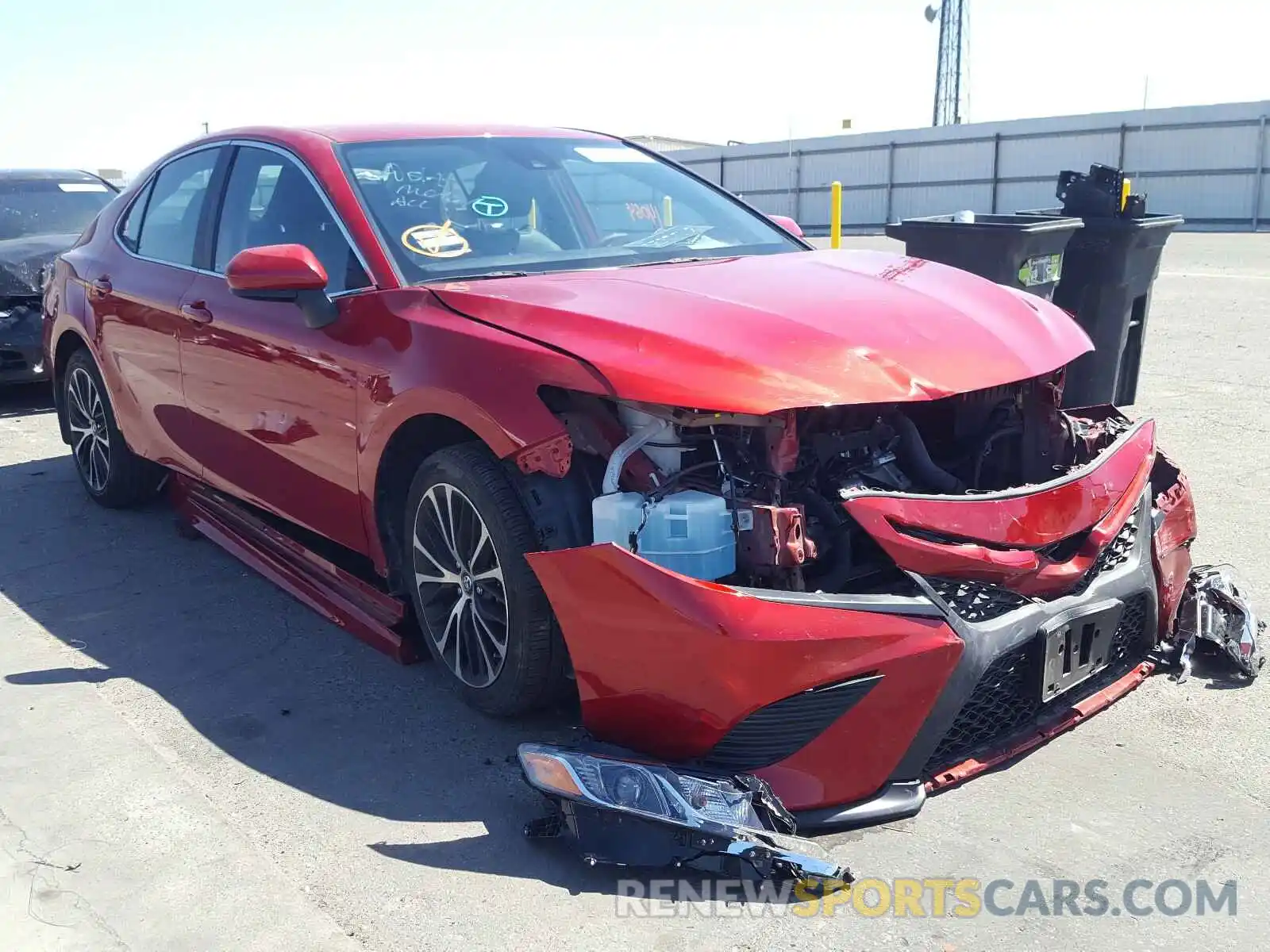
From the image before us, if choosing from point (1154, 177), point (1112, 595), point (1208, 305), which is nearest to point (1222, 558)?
point (1112, 595)

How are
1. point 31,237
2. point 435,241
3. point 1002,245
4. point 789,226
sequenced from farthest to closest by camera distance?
1. point 31,237
2. point 1002,245
3. point 789,226
4. point 435,241

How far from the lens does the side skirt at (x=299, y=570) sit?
3.89 m

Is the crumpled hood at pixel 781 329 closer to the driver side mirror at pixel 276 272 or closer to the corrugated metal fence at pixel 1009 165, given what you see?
the driver side mirror at pixel 276 272

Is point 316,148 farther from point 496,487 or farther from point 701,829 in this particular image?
point 701,829

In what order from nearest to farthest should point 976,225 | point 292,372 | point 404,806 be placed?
point 404,806
point 292,372
point 976,225

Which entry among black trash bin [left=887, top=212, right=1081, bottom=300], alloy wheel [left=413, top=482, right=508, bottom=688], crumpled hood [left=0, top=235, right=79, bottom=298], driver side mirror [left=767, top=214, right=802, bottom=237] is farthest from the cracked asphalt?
crumpled hood [left=0, top=235, right=79, bottom=298]

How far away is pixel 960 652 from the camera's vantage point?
8.85 feet

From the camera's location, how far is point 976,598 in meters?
2.84

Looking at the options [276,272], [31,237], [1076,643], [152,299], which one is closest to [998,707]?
[1076,643]

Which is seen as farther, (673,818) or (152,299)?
(152,299)

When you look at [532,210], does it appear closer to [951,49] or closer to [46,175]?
[46,175]

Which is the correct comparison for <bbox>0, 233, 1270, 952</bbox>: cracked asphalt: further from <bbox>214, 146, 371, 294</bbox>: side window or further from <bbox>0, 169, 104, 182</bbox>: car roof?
<bbox>0, 169, 104, 182</bbox>: car roof

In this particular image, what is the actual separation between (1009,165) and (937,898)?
28.0 meters

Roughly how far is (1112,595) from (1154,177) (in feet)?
85.4
